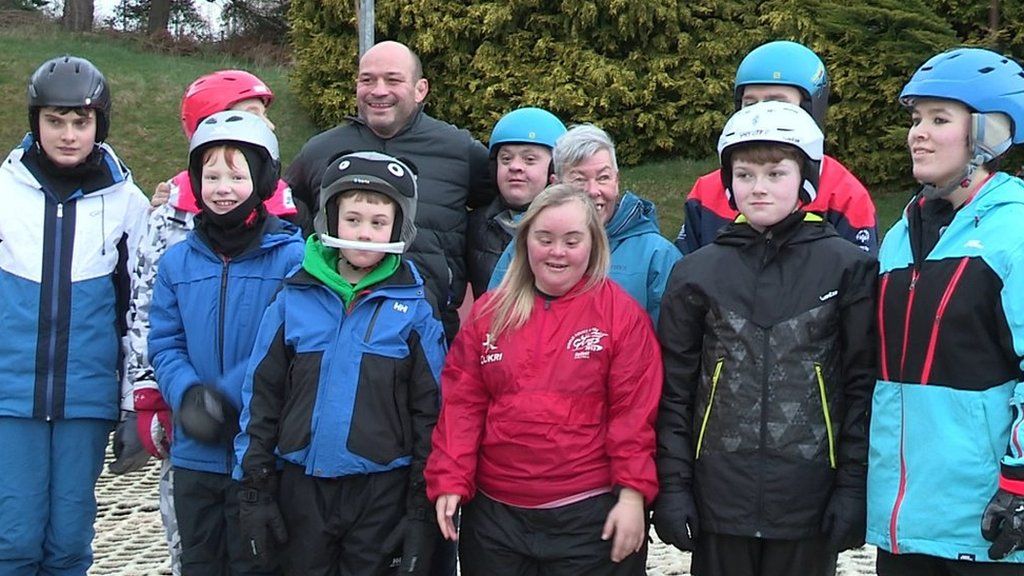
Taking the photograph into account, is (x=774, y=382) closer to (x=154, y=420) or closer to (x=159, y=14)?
(x=154, y=420)

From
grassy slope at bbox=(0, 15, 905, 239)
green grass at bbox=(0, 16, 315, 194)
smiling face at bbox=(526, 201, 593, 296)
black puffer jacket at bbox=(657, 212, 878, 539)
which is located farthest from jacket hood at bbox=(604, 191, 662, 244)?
green grass at bbox=(0, 16, 315, 194)

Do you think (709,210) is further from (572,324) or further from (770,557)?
(770,557)

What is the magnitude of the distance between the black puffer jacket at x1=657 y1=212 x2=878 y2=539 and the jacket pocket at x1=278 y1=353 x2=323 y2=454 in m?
1.09

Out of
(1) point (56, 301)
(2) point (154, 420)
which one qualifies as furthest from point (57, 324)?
(2) point (154, 420)

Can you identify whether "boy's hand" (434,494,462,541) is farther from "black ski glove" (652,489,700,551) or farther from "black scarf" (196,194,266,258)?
"black scarf" (196,194,266,258)

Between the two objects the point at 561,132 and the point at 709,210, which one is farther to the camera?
the point at 561,132

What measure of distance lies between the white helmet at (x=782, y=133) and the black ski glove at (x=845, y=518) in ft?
2.98

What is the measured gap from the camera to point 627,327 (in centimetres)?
346

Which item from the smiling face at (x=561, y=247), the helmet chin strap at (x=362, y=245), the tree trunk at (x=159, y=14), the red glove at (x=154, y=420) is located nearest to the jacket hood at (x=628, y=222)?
the smiling face at (x=561, y=247)

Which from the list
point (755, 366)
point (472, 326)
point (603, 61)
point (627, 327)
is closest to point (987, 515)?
point (755, 366)

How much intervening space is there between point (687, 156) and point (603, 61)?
1.76 metres

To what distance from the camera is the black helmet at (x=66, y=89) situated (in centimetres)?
405

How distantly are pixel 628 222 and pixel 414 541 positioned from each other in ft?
4.34

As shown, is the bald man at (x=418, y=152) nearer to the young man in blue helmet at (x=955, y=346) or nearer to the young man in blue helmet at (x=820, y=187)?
the young man in blue helmet at (x=820, y=187)
